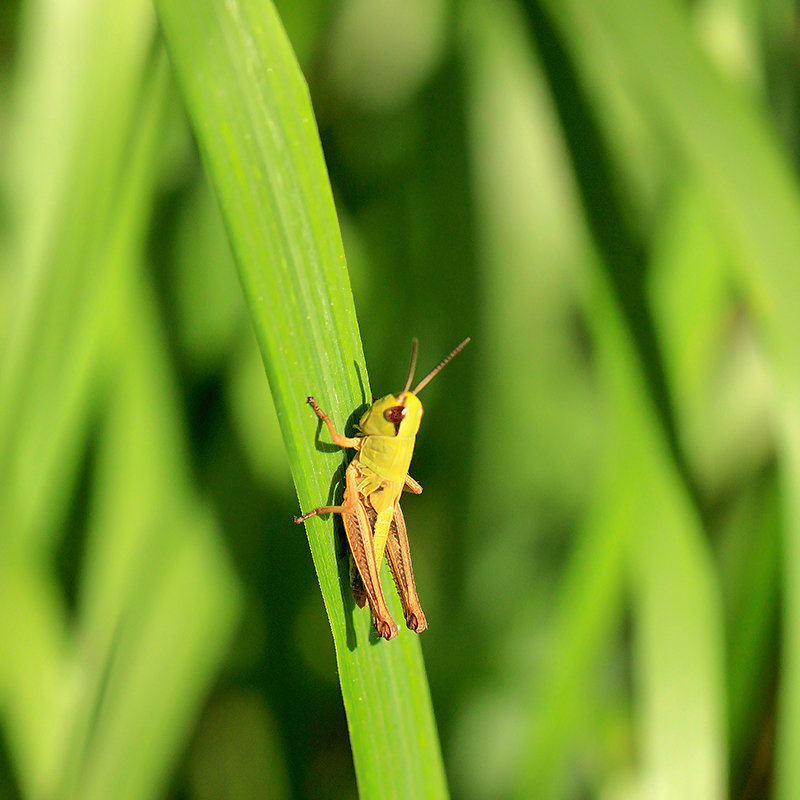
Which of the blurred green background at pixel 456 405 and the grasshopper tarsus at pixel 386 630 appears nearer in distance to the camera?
the grasshopper tarsus at pixel 386 630

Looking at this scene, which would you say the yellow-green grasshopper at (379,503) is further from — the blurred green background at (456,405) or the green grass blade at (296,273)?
the blurred green background at (456,405)

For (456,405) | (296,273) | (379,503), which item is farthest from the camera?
(456,405)

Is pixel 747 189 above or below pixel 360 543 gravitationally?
above

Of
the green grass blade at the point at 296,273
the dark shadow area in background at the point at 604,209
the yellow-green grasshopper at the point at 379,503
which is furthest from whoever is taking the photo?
the dark shadow area in background at the point at 604,209

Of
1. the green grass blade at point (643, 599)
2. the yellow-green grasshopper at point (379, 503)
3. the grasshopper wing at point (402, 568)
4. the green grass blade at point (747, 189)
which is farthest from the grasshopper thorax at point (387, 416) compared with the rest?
the green grass blade at point (747, 189)

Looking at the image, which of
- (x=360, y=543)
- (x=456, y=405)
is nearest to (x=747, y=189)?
(x=360, y=543)

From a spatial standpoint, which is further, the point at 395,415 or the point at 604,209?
the point at 604,209

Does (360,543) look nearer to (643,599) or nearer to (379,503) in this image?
(379,503)
